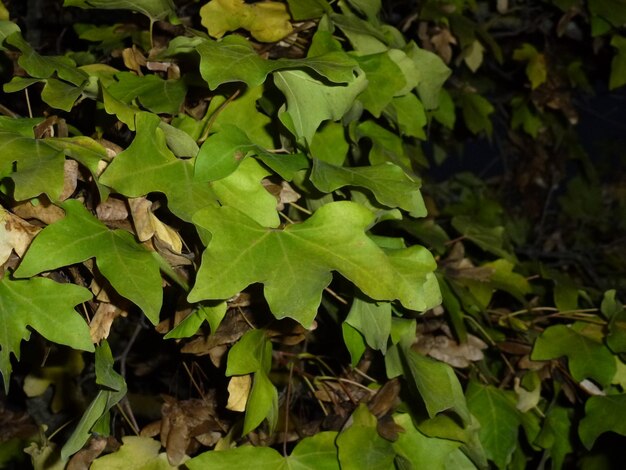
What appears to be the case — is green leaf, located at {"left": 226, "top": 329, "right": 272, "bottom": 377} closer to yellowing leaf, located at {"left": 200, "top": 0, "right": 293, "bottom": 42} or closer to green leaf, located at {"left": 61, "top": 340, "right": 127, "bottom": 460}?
green leaf, located at {"left": 61, "top": 340, "right": 127, "bottom": 460}

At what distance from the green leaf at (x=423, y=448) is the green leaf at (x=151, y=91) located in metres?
0.49

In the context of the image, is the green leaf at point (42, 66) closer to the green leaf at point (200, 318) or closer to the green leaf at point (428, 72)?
the green leaf at point (200, 318)

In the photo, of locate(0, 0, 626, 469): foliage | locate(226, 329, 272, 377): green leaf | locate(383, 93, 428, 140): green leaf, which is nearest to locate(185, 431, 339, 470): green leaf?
locate(0, 0, 626, 469): foliage

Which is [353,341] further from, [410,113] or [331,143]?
[410,113]

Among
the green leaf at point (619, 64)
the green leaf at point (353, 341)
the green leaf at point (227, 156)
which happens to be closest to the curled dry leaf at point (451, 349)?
the green leaf at point (353, 341)

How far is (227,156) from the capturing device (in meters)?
0.64

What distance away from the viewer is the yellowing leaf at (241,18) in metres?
0.85

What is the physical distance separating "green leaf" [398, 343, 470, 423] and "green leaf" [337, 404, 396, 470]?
75 mm

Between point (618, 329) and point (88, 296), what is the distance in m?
0.78

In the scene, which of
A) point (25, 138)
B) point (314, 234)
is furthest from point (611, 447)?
point (25, 138)

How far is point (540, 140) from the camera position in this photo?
2531 millimetres

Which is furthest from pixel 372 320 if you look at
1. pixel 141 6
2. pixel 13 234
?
pixel 141 6

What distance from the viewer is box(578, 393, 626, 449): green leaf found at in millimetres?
967

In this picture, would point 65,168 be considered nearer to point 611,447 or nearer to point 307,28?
point 307,28
